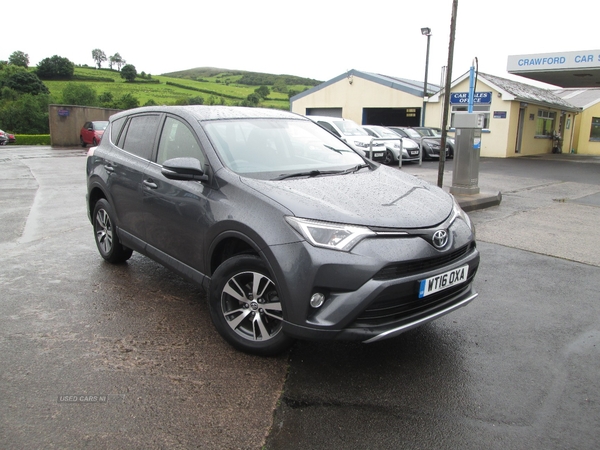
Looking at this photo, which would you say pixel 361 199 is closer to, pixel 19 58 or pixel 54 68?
pixel 54 68

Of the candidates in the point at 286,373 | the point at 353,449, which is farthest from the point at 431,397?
the point at 286,373

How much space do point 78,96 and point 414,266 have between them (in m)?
59.6

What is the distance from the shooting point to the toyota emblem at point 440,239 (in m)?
3.14

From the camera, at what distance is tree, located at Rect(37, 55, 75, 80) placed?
79000 mm

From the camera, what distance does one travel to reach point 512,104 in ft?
77.3

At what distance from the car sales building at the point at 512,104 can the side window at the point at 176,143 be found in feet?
58.3

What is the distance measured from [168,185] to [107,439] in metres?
2.09

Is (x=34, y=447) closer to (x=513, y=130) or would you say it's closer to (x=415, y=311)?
(x=415, y=311)

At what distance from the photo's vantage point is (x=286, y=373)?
10.6 ft

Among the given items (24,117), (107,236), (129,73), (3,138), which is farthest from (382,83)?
(129,73)

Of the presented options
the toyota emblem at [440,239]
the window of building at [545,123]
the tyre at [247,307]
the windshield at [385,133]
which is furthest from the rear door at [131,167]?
the window of building at [545,123]

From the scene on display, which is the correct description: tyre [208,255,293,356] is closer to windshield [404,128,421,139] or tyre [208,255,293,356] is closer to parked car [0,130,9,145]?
windshield [404,128,421,139]

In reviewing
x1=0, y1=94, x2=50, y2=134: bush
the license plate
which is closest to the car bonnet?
the license plate

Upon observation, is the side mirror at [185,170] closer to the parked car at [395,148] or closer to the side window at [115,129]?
the side window at [115,129]
